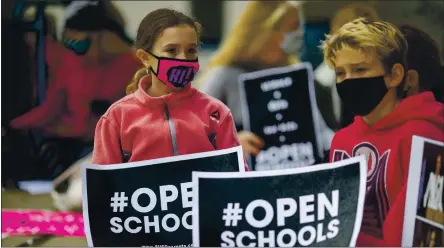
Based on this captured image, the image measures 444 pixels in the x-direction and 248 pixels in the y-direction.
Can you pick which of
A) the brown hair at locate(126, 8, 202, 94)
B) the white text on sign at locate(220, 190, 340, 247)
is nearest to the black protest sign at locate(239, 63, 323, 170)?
the white text on sign at locate(220, 190, 340, 247)

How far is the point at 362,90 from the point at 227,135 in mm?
489

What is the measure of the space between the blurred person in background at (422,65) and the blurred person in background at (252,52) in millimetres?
335

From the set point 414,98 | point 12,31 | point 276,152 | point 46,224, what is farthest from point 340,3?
point 46,224

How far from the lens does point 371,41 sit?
2033mm

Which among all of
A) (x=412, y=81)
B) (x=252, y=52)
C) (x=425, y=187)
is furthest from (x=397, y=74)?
(x=252, y=52)

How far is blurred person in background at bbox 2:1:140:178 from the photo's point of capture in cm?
204

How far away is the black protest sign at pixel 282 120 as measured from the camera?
204cm

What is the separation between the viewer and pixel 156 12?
6.64ft

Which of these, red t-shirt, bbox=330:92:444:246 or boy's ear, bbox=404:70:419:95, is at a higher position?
boy's ear, bbox=404:70:419:95

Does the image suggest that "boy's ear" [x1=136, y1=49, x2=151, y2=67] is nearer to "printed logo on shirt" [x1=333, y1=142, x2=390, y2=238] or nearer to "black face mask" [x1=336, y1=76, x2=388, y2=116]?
"black face mask" [x1=336, y1=76, x2=388, y2=116]

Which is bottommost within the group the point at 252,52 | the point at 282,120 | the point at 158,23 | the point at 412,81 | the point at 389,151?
the point at 389,151

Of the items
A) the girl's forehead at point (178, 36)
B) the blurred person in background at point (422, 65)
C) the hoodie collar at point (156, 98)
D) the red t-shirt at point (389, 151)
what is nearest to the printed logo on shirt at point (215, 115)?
the hoodie collar at point (156, 98)

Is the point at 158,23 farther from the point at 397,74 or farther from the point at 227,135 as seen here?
the point at 397,74

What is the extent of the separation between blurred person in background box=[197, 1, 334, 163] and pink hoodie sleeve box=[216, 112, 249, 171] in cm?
2
